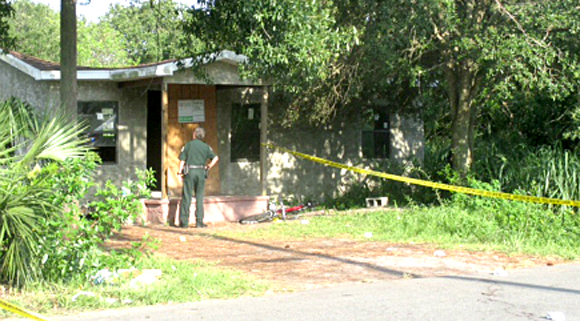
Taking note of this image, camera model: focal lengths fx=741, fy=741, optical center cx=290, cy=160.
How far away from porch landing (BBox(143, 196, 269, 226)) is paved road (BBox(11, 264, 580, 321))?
7188 mm

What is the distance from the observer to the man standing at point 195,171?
13.5m

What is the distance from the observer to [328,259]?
32.0 feet

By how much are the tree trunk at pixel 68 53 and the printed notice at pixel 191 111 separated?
18.0 feet

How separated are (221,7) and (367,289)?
5.07 m

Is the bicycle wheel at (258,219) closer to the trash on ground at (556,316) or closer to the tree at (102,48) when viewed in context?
the trash on ground at (556,316)

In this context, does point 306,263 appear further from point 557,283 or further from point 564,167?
point 564,167

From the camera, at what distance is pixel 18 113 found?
8.15 meters

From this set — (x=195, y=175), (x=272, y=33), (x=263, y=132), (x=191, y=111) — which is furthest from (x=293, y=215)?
(x=272, y=33)

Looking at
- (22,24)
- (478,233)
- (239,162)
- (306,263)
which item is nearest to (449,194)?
(478,233)

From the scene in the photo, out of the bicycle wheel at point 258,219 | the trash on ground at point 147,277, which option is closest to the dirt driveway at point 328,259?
the trash on ground at point 147,277

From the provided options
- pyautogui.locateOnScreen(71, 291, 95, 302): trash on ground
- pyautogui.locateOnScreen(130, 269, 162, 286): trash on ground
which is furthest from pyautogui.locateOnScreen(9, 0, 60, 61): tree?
pyautogui.locateOnScreen(71, 291, 95, 302): trash on ground

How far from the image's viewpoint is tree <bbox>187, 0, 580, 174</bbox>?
9.82 metres

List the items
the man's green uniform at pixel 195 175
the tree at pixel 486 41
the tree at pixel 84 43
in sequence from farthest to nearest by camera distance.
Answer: the tree at pixel 84 43
the man's green uniform at pixel 195 175
the tree at pixel 486 41

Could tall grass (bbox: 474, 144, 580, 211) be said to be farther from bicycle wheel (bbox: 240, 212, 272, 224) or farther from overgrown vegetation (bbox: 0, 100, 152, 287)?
overgrown vegetation (bbox: 0, 100, 152, 287)
